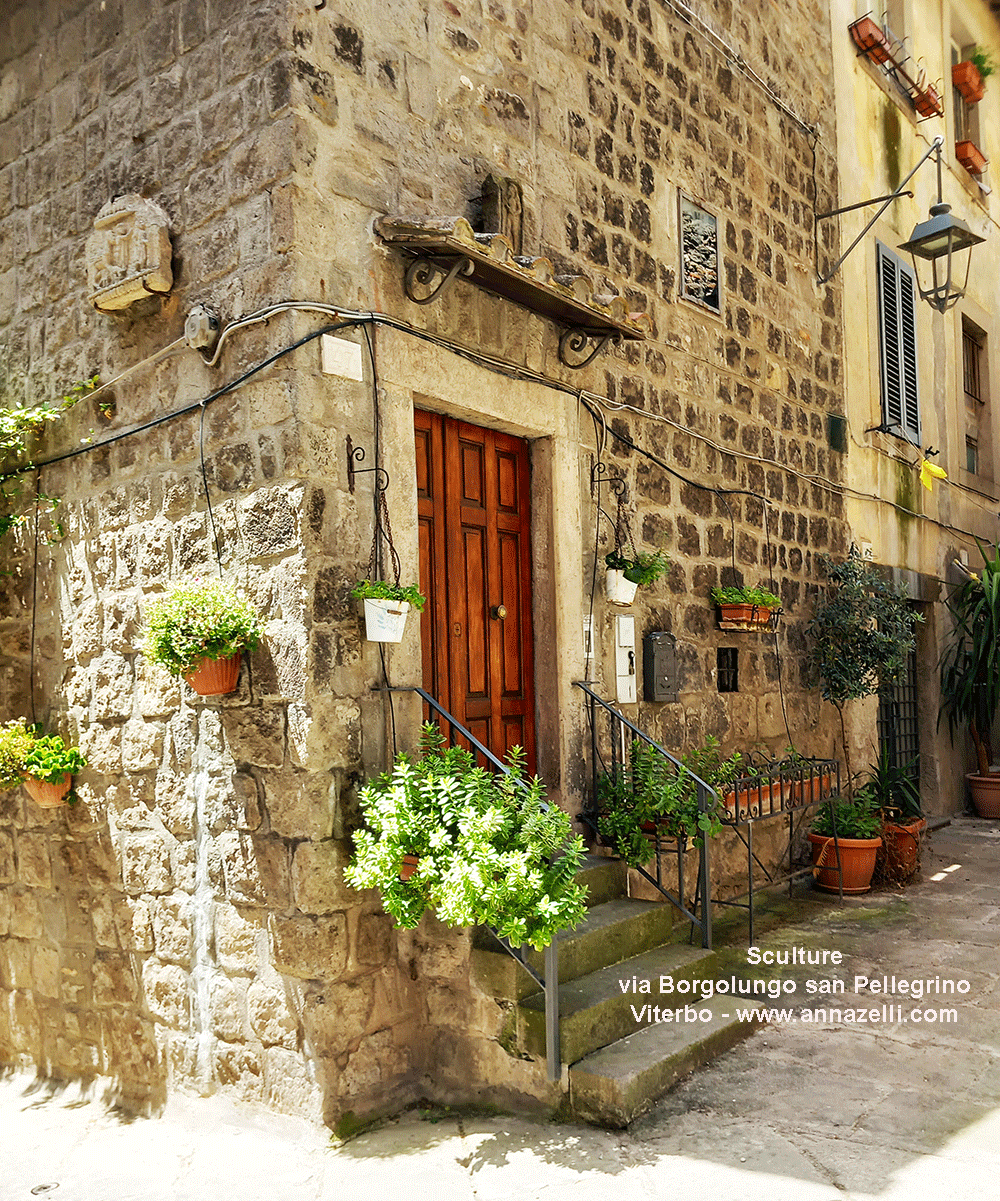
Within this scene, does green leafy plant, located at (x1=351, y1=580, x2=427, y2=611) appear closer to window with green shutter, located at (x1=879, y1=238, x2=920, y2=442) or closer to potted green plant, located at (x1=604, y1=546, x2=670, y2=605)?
potted green plant, located at (x1=604, y1=546, x2=670, y2=605)

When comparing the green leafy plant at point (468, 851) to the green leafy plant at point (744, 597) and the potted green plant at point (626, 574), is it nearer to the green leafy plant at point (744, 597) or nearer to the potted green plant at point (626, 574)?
the potted green plant at point (626, 574)

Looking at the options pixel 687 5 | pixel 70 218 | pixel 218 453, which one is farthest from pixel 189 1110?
pixel 687 5

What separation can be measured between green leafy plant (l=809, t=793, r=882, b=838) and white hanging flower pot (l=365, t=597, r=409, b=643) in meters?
3.86

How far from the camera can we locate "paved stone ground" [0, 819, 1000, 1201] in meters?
3.10

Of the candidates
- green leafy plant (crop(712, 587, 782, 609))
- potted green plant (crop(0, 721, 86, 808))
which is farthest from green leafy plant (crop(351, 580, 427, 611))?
green leafy plant (crop(712, 587, 782, 609))

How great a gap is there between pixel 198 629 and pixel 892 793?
17.8 ft

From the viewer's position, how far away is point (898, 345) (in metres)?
8.58

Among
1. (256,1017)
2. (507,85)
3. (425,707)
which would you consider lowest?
(256,1017)

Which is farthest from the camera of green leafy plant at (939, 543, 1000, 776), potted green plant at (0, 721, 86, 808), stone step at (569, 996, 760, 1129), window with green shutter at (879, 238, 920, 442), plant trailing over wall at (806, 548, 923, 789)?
green leafy plant at (939, 543, 1000, 776)

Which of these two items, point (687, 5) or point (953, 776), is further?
point (953, 776)

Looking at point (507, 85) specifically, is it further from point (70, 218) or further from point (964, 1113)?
point (964, 1113)

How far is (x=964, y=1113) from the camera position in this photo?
3496 mm

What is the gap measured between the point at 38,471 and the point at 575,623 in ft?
8.37

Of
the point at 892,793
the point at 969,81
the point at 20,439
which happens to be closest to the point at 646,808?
the point at 20,439
